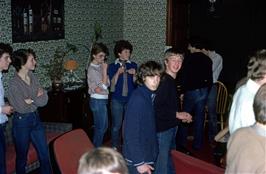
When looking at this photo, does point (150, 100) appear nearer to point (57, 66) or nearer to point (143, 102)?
point (143, 102)

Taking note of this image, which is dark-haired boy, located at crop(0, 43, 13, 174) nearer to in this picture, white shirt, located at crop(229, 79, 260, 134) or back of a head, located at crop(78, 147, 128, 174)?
white shirt, located at crop(229, 79, 260, 134)

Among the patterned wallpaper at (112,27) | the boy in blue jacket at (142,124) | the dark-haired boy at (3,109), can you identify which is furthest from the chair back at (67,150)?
the patterned wallpaper at (112,27)

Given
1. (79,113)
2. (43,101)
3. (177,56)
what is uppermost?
(177,56)

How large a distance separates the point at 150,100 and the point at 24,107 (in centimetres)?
141

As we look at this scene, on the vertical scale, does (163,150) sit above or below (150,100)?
below

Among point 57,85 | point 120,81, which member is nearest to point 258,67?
point 120,81

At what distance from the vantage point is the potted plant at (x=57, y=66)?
636 centimetres

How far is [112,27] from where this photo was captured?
835cm

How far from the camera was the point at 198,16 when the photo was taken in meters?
10.2

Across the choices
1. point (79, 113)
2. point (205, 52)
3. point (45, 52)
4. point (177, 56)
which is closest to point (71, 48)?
point (45, 52)

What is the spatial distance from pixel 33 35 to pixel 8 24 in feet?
1.76

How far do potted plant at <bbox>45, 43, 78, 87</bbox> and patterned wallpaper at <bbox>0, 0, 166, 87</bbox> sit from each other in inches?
3.0

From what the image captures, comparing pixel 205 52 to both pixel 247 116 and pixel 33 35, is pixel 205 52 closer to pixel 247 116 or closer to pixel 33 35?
pixel 33 35

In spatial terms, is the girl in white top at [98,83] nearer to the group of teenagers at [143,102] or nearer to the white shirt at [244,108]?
the group of teenagers at [143,102]
